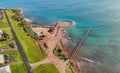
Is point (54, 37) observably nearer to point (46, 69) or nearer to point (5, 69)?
point (46, 69)

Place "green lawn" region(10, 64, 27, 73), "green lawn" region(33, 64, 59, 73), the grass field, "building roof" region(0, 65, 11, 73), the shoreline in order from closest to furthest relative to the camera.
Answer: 1. "building roof" region(0, 65, 11, 73)
2. "green lawn" region(10, 64, 27, 73)
3. "green lawn" region(33, 64, 59, 73)
4. the shoreline
5. the grass field

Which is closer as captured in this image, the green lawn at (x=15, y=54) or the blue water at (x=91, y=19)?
the green lawn at (x=15, y=54)

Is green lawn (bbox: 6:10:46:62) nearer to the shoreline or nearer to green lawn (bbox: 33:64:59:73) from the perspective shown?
the shoreline

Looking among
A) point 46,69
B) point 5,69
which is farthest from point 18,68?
point 46,69

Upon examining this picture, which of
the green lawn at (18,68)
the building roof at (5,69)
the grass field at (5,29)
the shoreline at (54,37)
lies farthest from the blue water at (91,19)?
the building roof at (5,69)

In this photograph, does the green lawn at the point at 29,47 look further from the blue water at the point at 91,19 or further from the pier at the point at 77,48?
the blue water at the point at 91,19

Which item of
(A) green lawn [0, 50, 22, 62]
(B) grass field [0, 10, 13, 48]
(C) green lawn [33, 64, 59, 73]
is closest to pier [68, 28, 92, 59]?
(C) green lawn [33, 64, 59, 73]
